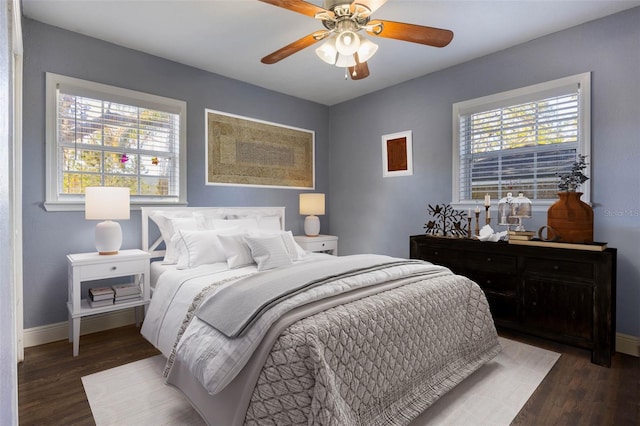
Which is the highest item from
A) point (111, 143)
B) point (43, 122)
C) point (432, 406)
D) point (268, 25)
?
point (268, 25)

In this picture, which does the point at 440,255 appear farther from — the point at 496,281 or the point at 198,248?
the point at 198,248

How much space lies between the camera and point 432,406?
1.97 m

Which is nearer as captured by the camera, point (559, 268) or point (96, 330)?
A: point (559, 268)

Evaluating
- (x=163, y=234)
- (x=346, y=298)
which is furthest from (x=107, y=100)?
(x=346, y=298)

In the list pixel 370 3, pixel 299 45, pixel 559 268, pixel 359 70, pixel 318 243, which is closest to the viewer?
pixel 370 3

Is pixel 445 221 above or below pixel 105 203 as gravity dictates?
below

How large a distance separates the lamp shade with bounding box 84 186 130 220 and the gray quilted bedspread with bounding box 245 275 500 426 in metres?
2.10

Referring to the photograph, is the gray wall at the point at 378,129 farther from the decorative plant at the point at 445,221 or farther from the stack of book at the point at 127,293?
the stack of book at the point at 127,293

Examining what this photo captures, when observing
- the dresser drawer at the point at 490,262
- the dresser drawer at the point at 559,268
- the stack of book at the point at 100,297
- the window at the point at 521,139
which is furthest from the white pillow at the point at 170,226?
the dresser drawer at the point at 559,268

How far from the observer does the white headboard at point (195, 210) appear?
10.9 ft

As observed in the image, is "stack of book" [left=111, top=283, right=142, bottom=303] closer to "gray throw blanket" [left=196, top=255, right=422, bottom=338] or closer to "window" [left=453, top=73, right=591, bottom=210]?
"gray throw blanket" [left=196, top=255, right=422, bottom=338]

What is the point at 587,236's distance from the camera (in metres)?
2.66

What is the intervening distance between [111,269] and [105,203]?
55 centimetres

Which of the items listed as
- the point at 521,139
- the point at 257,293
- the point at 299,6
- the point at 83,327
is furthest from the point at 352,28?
the point at 83,327
